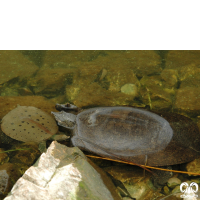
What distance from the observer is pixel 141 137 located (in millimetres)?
2025

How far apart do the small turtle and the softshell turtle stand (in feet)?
1.05

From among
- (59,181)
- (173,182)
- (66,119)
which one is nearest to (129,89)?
(66,119)

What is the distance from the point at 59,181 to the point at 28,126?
1.00 meters

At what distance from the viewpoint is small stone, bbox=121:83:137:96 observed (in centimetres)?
309

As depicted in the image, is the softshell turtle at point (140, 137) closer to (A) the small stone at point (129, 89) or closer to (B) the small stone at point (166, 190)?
(B) the small stone at point (166, 190)

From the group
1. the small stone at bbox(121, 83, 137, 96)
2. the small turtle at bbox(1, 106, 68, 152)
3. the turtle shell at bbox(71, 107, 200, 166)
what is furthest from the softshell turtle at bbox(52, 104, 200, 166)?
the small stone at bbox(121, 83, 137, 96)

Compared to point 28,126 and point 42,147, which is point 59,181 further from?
point 28,126

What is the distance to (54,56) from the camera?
12.5ft

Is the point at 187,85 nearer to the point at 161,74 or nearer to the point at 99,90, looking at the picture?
the point at 161,74

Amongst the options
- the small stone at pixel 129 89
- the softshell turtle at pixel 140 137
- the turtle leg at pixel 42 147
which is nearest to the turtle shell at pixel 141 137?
the softshell turtle at pixel 140 137

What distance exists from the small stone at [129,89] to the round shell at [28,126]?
1.14 meters

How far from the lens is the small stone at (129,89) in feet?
10.1

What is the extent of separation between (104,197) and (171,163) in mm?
759

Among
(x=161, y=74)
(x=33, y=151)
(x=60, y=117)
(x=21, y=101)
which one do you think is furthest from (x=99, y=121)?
(x=161, y=74)
